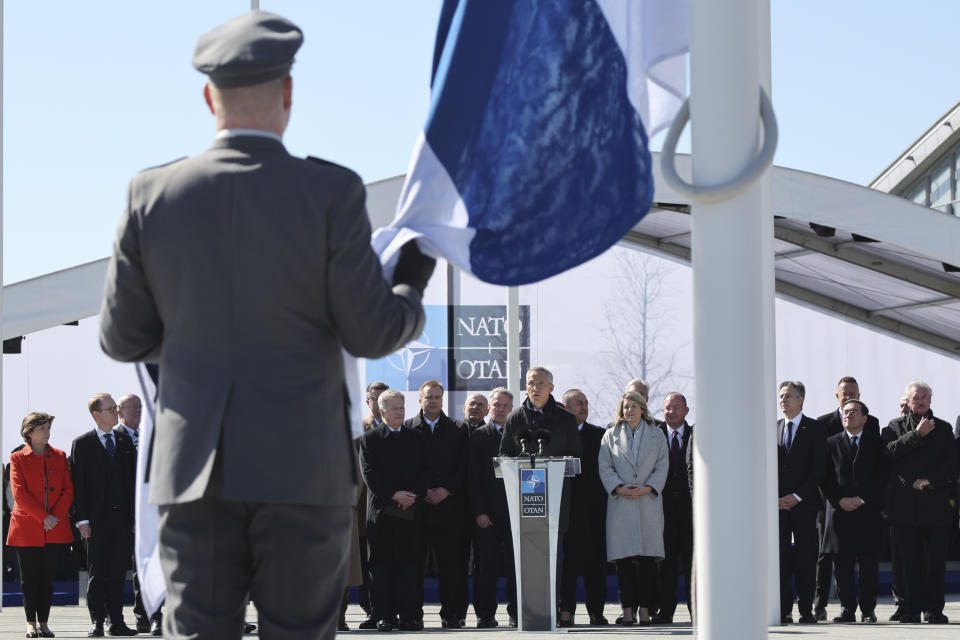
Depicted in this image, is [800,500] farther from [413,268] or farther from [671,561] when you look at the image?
[413,268]

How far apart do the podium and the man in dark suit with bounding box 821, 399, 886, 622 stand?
9.71 ft

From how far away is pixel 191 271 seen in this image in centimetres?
292

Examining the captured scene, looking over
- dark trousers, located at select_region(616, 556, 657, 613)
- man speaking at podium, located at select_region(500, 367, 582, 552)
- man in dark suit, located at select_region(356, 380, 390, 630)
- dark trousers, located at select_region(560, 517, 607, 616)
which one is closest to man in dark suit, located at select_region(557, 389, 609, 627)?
dark trousers, located at select_region(560, 517, 607, 616)

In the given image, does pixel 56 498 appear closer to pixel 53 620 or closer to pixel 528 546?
pixel 53 620

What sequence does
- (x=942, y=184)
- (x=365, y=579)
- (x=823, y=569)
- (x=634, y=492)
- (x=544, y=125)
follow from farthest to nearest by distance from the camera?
1. (x=942, y=184)
2. (x=823, y=569)
3. (x=365, y=579)
4. (x=634, y=492)
5. (x=544, y=125)

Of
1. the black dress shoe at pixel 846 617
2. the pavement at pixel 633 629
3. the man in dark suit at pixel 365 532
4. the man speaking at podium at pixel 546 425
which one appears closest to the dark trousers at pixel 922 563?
the pavement at pixel 633 629

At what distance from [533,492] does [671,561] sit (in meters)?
2.02

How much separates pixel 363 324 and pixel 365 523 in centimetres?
920

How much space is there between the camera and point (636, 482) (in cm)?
1149

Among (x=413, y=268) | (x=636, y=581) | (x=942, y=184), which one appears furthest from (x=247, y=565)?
(x=942, y=184)

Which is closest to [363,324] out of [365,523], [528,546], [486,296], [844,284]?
[528,546]

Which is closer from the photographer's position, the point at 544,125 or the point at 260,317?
the point at 260,317

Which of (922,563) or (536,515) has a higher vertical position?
(536,515)

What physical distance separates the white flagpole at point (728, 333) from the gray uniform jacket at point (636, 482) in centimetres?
819
